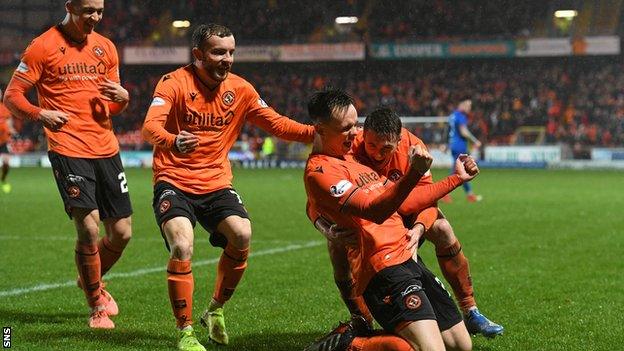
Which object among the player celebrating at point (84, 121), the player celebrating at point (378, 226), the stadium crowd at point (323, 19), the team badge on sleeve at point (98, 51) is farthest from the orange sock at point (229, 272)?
the stadium crowd at point (323, 19)

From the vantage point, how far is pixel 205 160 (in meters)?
6.11

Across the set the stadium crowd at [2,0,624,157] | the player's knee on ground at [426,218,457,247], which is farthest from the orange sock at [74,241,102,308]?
the stadium crowd at [2,0,624,157]

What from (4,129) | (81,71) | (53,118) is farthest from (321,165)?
(4,129)

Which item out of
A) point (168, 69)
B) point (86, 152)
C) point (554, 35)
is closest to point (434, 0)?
point (554, 35)

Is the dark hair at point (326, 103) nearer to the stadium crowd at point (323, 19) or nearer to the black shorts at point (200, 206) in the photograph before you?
the black shorts at point (200, 206)

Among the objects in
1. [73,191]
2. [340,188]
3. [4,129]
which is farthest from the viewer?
[4,129]

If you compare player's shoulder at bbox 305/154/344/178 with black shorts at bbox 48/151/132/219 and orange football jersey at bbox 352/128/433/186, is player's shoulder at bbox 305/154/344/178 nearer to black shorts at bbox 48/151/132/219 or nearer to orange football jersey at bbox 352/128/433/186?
orange football jersey at bbox 352/128/433/186

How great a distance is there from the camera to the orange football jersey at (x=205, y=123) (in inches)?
234

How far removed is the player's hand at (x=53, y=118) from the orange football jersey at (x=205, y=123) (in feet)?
2.29

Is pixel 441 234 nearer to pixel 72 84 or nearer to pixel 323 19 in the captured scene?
pixel 72 84

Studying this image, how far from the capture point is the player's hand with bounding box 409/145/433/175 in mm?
4426

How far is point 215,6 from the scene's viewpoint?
45812mm

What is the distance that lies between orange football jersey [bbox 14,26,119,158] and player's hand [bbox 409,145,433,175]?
10.2 ft

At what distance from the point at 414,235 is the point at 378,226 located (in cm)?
25
